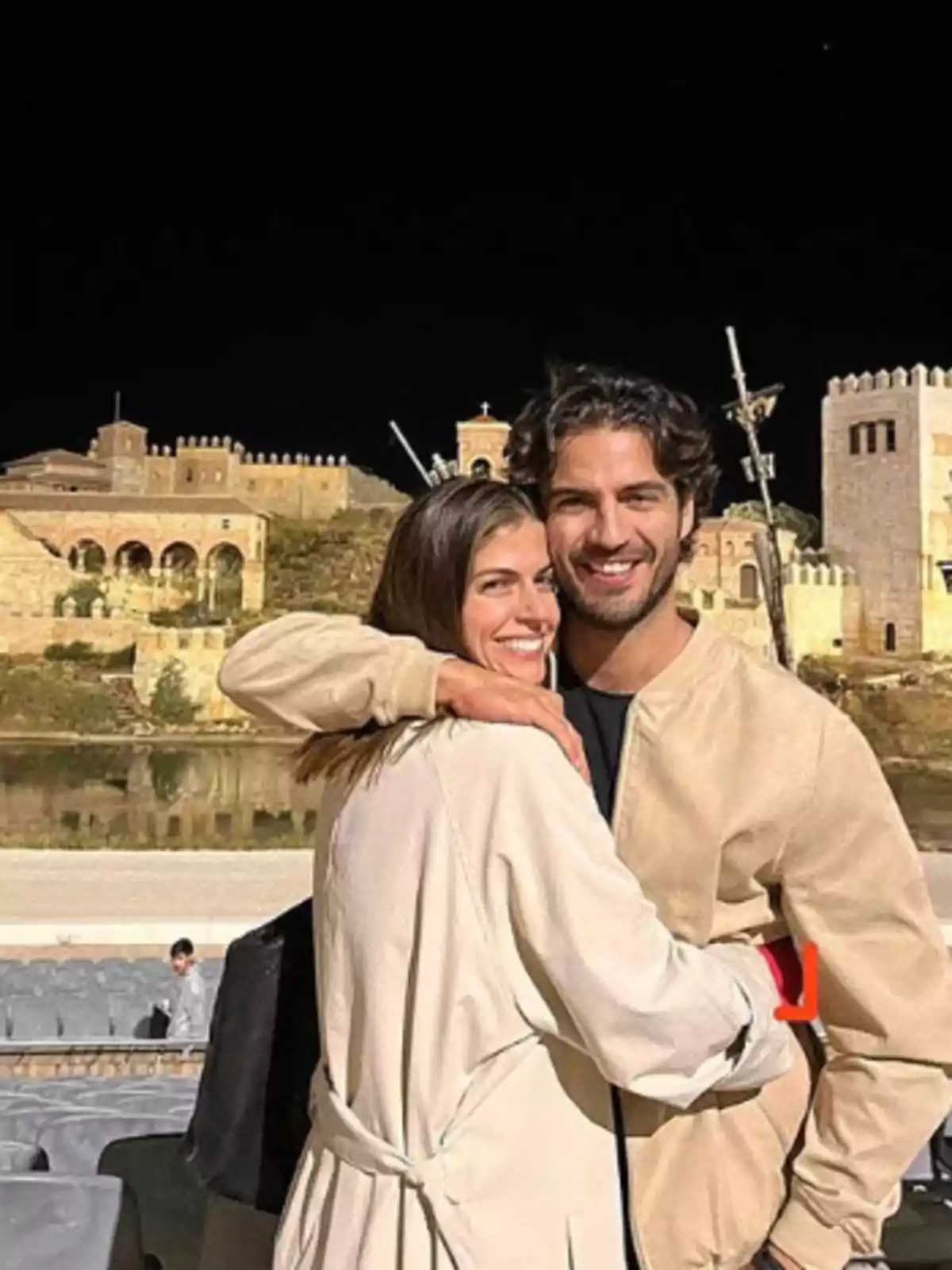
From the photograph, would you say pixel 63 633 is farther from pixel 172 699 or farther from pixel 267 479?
pixel 267 479

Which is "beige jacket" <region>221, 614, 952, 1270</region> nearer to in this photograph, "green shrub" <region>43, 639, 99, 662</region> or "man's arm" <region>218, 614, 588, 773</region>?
"man's arm" <region>218, 614, 588, 773</region>

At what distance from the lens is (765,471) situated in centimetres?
1368

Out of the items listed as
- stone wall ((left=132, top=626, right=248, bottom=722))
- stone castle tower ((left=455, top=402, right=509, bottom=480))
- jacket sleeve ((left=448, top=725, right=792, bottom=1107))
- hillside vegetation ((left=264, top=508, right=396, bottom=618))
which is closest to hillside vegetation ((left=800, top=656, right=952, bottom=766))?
stone castle tower ((left=455, top=402, right=509, bottom=480))

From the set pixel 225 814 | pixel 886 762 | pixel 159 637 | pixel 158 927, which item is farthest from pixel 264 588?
pixel 886 762

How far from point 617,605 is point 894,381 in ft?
47.4

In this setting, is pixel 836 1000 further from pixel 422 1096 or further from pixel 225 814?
pixel 225 814

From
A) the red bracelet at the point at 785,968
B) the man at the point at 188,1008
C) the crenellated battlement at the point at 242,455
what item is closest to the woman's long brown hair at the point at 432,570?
the red bracelet at the point at 785,968

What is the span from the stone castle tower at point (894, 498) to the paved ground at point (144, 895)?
119 inches

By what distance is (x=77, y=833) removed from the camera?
12602 mm

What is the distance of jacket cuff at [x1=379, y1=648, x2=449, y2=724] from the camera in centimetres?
119

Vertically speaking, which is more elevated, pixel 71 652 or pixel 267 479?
pixel 267 479

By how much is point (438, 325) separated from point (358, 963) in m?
14.7

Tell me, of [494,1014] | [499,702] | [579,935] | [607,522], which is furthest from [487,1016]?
[607,522]

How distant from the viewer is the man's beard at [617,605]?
54.7 inches
